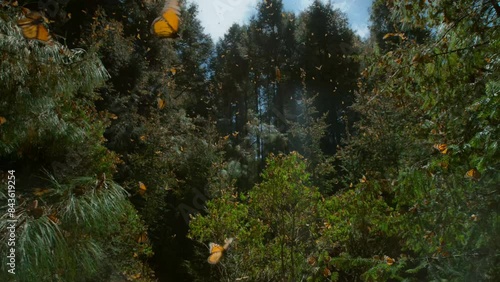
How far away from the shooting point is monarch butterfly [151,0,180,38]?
1.95 m

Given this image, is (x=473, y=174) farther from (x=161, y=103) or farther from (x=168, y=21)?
(x=161, y=103)

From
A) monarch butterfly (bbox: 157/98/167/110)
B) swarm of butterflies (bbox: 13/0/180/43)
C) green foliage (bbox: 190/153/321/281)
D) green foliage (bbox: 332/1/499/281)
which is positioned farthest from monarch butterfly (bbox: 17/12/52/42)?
monarch butterfly (bbox: 157/98/167/110)

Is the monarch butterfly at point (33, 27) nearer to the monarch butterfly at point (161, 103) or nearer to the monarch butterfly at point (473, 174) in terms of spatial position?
the monarch butterfly at point (473, 174)

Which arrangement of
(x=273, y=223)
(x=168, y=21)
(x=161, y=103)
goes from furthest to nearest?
(x=161, y=103)
(x=273, y=223)
(x=168, y=21)

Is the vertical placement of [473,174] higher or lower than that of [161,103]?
lower

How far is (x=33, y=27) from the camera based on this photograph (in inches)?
68.1

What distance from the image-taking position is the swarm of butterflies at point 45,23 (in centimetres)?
170

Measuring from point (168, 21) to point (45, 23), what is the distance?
601mm

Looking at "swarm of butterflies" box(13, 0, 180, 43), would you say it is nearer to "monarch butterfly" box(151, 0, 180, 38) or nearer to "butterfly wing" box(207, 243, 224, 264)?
"monarch butterfly" box(151, 0, 180, 38)

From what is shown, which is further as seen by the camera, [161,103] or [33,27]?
[161,103]

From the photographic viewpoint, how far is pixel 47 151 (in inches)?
87.4

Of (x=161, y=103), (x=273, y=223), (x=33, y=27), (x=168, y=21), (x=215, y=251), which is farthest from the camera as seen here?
(x=161, y=103)

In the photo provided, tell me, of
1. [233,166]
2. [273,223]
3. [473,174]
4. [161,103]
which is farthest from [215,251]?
[233,166]

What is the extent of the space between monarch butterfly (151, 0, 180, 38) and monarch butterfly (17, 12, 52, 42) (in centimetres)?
55
